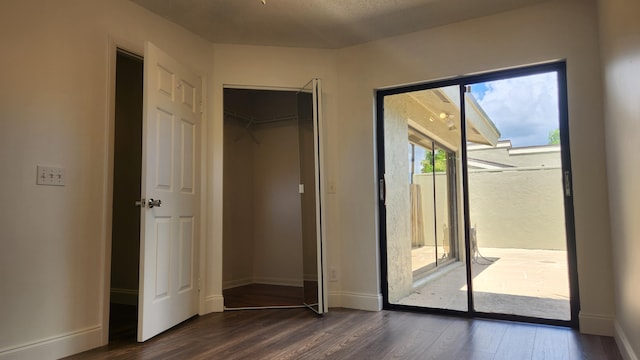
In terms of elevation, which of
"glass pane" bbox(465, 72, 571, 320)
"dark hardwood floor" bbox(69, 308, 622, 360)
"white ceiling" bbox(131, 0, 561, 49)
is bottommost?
"dark hardwood floor" bbox(69, 308, 622, 360)

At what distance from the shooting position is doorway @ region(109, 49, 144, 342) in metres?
4.10

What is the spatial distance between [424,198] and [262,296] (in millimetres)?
1980

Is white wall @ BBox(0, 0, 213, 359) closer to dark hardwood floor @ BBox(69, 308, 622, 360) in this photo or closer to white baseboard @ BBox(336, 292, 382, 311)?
dark hardwood floor @ BBox(69, 308, 622, 360)

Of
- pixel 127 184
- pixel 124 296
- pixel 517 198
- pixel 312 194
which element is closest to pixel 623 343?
pixel 517 198

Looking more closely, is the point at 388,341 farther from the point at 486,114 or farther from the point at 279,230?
the point at 279,230

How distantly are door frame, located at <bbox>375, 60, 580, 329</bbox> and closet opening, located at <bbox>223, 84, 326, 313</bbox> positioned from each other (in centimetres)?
132

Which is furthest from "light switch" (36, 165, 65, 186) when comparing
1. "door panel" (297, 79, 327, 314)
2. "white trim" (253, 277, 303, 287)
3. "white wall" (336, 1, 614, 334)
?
"white trim" (253, 277, 303, 287)

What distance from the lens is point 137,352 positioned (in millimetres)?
2512

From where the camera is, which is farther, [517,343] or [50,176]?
[517,343]

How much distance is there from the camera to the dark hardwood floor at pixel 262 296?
3928mm

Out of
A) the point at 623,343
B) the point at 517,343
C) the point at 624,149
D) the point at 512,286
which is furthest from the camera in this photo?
the point at 512,286

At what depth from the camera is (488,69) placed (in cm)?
329

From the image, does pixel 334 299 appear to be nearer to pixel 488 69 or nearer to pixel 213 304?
pixel 213 304

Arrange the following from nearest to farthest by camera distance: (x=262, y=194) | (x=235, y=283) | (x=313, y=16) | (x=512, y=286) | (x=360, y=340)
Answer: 1. (x=360, y=340)
2. (x=313, y=16)
3. (x=512, y=286)
4. (x=235, y=283)
5. (x=262, y=194)
